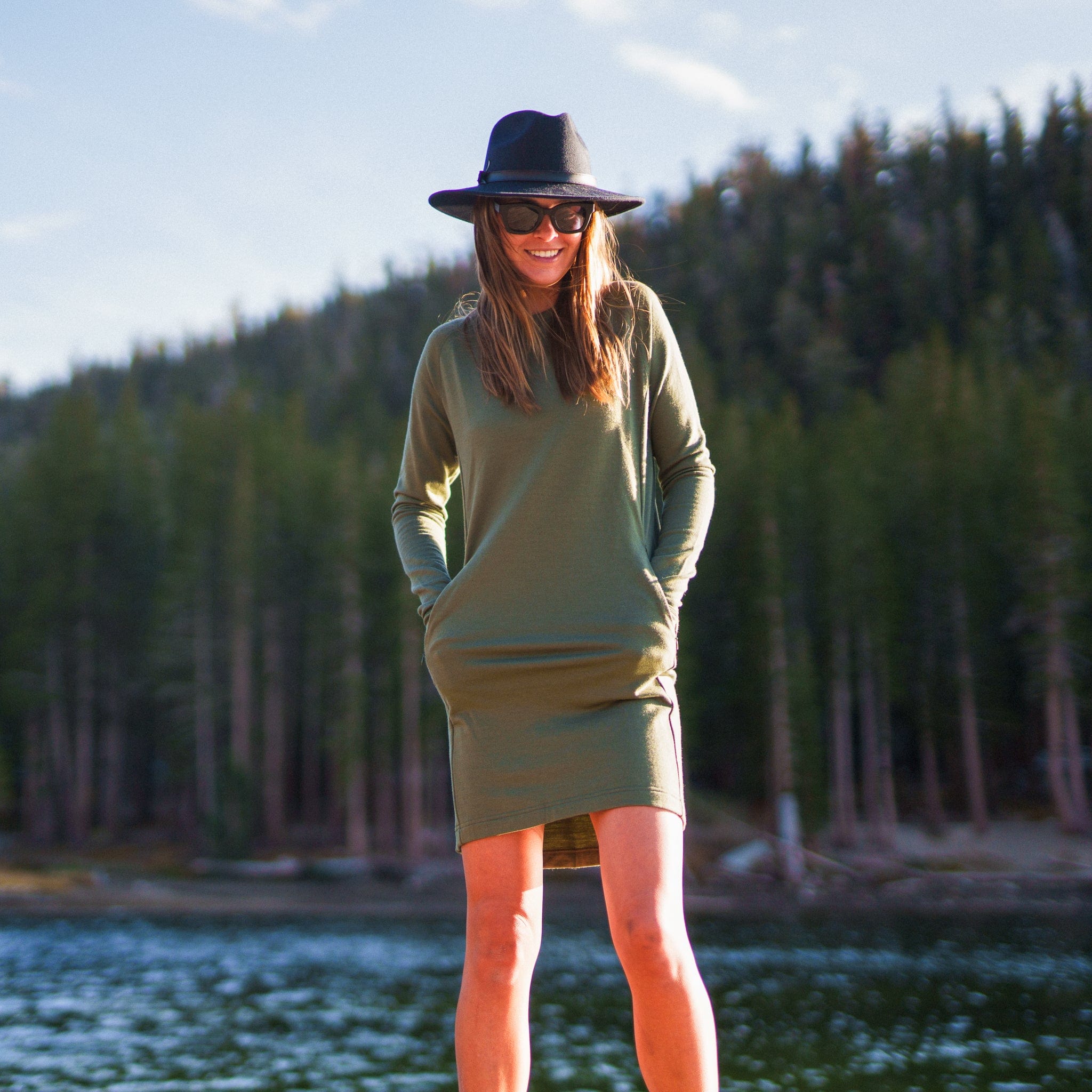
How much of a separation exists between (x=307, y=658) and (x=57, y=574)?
9.66 meters

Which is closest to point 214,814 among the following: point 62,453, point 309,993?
point 62,453

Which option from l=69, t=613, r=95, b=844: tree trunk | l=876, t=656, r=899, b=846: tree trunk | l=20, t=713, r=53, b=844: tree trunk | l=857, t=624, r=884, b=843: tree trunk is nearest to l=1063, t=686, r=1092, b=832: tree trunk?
l=876, t=656, r=899, b=846: tree trunk

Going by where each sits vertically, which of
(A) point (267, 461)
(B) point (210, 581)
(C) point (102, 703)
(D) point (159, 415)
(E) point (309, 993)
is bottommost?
(E) point (309, 993)

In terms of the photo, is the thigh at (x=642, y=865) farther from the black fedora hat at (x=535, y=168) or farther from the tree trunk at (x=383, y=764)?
the tree trunk at (x=383, y=764)

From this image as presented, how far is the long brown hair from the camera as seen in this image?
2.45m

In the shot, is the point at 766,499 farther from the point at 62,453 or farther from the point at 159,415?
the point at 159,415

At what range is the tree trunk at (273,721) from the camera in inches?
1670

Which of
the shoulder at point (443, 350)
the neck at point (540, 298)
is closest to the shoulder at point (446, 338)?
the shoulder at point (443, 350)

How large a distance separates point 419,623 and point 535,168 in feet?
119

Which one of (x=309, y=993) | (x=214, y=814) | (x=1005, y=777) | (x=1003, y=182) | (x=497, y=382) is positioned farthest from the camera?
(x=1003, y=182)

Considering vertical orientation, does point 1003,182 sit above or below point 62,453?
above

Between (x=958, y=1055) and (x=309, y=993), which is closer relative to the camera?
(x=958, y=1055)

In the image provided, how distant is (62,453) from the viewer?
4606 centimetres

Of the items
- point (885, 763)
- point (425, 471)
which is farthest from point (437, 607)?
point (885, 763)
